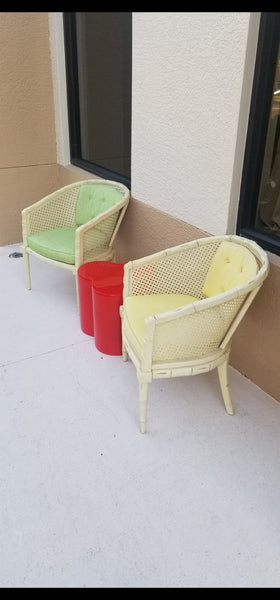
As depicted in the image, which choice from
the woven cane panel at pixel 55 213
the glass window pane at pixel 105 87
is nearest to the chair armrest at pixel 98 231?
the woven cane panel at pixel 55 213

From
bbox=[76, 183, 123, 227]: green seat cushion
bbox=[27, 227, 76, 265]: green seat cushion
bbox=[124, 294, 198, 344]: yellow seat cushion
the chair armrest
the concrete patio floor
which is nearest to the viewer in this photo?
the concrete patio floor

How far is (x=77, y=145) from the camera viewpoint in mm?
4023

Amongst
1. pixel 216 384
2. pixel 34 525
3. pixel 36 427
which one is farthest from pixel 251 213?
pixel 34 525

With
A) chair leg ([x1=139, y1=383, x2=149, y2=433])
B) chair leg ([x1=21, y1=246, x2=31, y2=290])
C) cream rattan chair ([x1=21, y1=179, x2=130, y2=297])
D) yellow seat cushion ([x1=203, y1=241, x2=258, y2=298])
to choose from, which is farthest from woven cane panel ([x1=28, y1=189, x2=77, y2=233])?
chair leg ([x1=139, y1=383, x2=149, y2=433])

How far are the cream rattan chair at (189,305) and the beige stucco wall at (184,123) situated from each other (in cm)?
20

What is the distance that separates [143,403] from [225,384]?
1.41ft

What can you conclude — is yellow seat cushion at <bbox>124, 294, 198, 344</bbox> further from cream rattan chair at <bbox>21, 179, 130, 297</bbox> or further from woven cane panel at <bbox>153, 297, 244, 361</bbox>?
cream rattan chair at <bbox>21, 179, 130, 297</bbox>

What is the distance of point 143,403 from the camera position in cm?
208

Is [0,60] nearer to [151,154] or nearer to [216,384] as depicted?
[151,154]

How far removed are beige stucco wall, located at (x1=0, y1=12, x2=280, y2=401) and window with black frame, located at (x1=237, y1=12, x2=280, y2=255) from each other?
0.15 ft

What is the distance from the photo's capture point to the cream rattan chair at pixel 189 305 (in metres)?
1.92

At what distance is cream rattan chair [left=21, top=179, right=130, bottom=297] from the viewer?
302 centimetres

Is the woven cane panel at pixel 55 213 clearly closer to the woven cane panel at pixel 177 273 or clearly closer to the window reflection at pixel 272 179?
the woven cane panel at pixel 177 273

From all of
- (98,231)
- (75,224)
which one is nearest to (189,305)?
(98,231)
